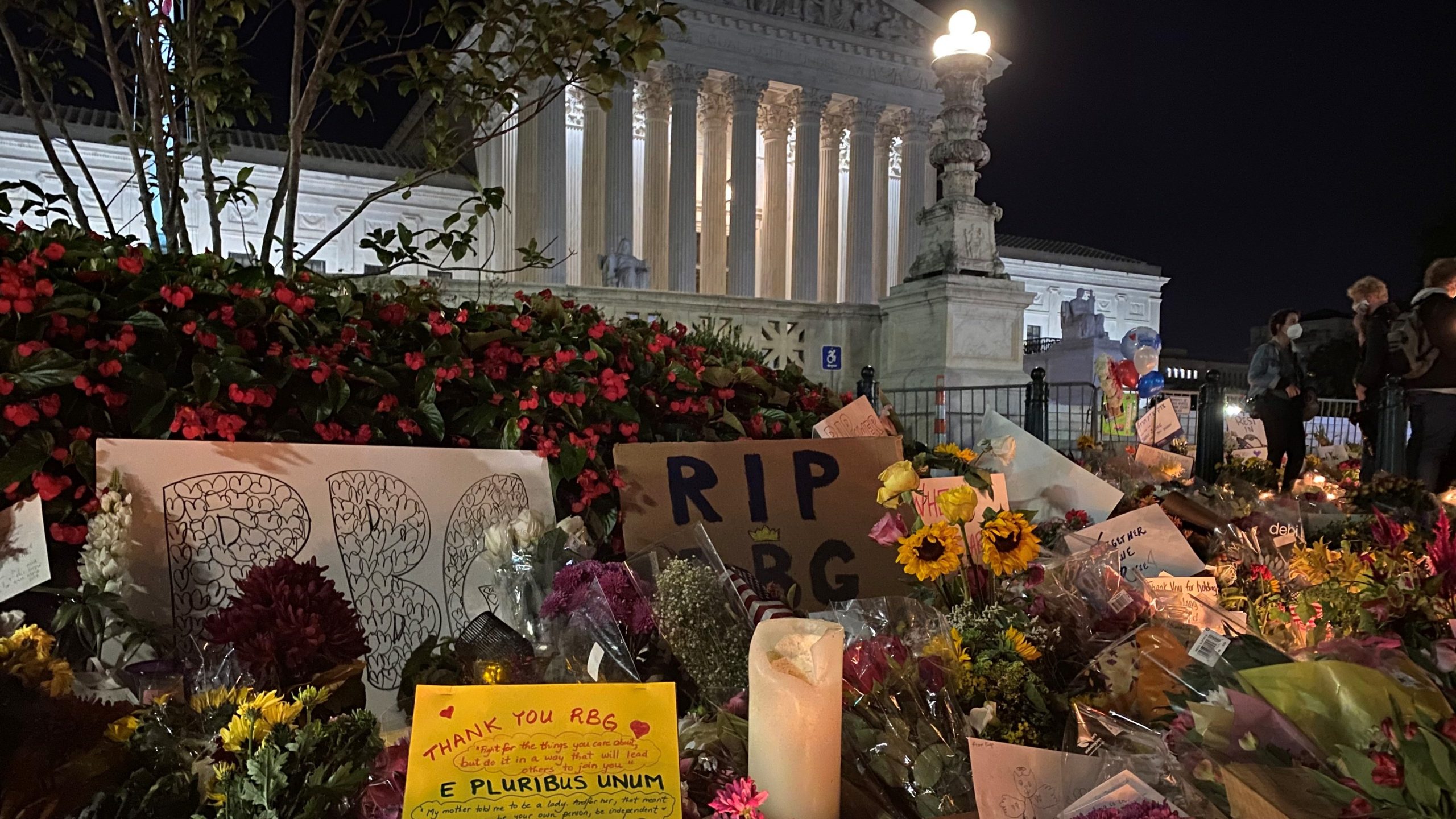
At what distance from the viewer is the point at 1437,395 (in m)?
4.76

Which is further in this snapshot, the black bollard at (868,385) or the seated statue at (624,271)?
the seated statue at (624,271)

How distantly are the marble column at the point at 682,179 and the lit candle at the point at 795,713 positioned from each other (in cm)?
2072

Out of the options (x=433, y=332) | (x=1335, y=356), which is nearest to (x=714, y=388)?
(x=433, y=332)

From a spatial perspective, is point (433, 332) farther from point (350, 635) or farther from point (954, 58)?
point (954, 58)

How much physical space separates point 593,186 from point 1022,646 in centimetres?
2146

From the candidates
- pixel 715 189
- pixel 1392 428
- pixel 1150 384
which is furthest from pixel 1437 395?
pixel 715 189

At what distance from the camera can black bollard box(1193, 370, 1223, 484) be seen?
500cm

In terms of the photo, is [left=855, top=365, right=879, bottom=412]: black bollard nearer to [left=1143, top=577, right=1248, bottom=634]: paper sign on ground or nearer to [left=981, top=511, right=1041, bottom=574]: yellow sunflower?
[left=1143, top=577, right=1248, bottom=634]: paper sign on ground

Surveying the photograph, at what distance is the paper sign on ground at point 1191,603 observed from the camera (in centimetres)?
150

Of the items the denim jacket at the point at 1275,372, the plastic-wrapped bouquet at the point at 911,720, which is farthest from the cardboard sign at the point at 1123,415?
the plastic-wrapped bouquet at the point at 911,720

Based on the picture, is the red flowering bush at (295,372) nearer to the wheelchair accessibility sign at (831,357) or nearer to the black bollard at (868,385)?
the black bollard at (868,385)

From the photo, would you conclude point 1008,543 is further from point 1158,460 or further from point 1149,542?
point 1158,460

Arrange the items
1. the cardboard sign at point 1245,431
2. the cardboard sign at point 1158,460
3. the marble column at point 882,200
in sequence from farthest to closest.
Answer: the marble column at point 882,200
the cardboard sign at point 1245,431
the cardboard sign at point 1158,460

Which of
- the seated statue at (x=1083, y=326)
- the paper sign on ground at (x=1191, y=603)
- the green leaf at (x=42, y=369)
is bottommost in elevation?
the paper sign on ground at (x=1191, y=603)
